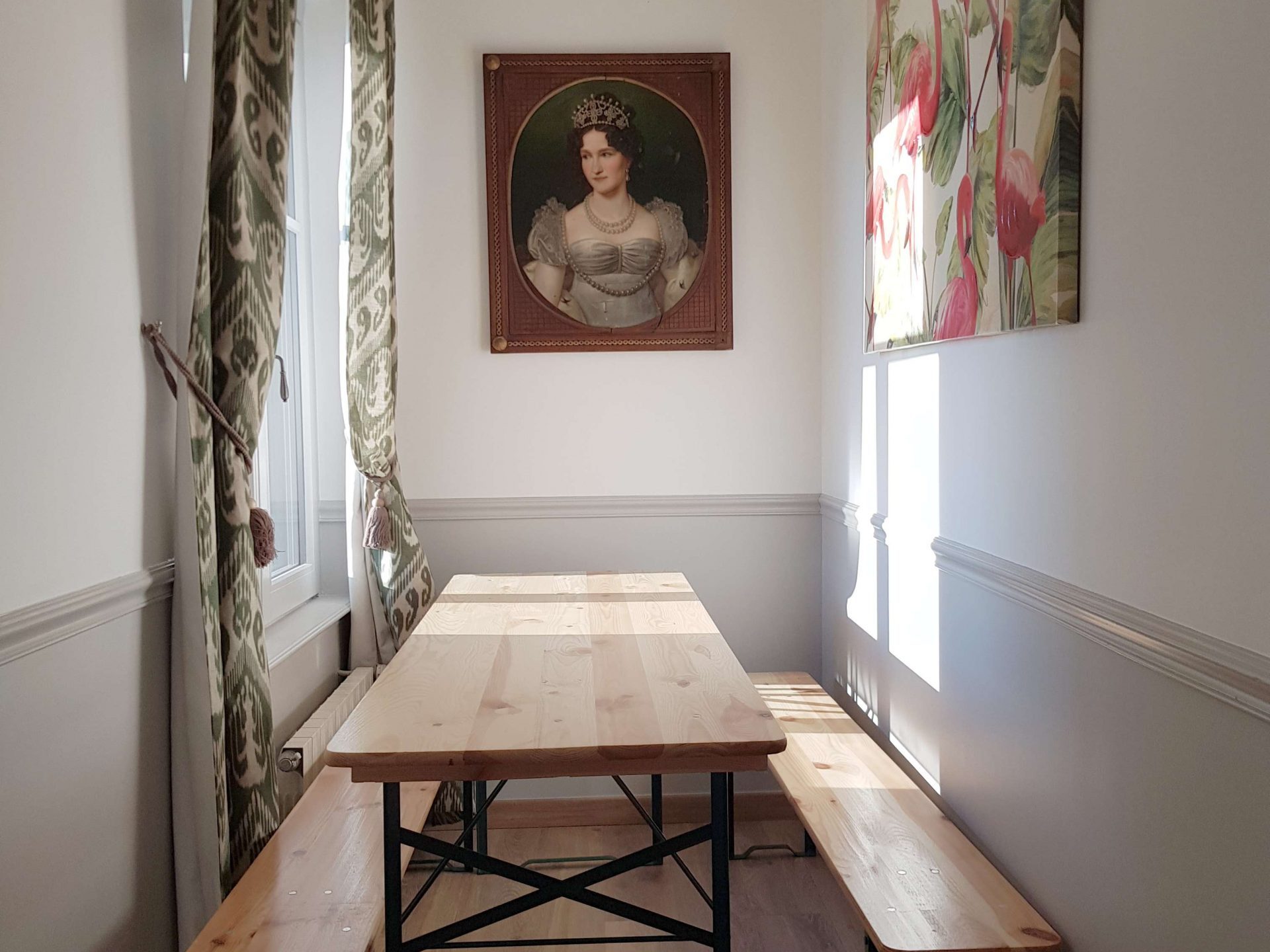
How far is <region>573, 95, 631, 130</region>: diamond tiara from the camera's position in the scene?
139 inches

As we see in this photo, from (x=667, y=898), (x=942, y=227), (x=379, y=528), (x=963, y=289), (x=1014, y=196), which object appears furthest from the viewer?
(x=379, y=528)

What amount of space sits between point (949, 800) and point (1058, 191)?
1364 millimetres

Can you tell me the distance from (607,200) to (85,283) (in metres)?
2.04

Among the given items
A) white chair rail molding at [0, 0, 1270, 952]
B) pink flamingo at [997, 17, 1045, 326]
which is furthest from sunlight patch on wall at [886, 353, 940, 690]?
pink flamingo at [997, 17, 1045, 326]

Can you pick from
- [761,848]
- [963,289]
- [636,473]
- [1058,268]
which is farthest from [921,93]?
[761,848]

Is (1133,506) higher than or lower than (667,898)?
higher

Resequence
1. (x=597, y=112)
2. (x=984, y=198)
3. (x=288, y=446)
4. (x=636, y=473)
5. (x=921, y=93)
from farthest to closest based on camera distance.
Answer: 1. (x=636, y=473)
2. (x=597, y=112)
3. (x=288, y=446)
4. (x=921, y=93)
5. (x=984, y=198)

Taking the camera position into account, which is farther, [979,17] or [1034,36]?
[979,17]

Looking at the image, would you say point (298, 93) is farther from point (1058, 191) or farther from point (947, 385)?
point (1058, 191)

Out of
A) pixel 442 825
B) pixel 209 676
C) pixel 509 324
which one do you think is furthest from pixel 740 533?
pixel 209 676

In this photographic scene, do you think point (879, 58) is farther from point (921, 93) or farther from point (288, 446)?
point (288, 446)

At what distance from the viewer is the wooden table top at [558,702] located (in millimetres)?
1612

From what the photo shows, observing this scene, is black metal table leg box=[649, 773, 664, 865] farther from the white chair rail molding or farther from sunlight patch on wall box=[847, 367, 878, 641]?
sunlight patch on wall box=[847, 367, 878, 641]

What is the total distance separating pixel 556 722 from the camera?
5.64 feet
